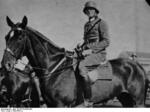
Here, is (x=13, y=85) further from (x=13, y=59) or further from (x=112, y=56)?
(x=112, y=56)

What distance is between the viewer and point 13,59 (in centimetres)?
257

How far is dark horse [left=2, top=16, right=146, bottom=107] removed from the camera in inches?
102

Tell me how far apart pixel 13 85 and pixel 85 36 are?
109cm

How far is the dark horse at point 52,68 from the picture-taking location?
8.52ft

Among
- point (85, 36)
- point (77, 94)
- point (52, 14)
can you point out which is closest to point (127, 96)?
point (77, 94)

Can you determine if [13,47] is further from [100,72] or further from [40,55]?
[100,72]

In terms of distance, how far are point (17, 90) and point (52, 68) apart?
2.13 feet

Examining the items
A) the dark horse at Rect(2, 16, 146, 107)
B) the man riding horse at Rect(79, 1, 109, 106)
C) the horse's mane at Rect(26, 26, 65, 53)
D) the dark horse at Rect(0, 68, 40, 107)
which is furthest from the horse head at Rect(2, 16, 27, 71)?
the man riding horse at Rect(79, 1, 109, 106)

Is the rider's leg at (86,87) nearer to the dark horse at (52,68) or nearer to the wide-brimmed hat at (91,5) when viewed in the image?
the dark horse at (52,68)

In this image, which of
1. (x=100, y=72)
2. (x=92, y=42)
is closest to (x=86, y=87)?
(x=100, y=72)

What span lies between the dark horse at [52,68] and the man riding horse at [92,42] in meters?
0.11

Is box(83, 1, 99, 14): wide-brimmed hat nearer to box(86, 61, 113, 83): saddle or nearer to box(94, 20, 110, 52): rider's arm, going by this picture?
box(94, 20, 110, 52): rider's arm

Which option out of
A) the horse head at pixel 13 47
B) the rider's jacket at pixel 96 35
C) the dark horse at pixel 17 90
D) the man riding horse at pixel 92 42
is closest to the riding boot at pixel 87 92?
the man riding horse at pixel 92 42

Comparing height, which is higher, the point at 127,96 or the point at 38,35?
the point at 38,35
